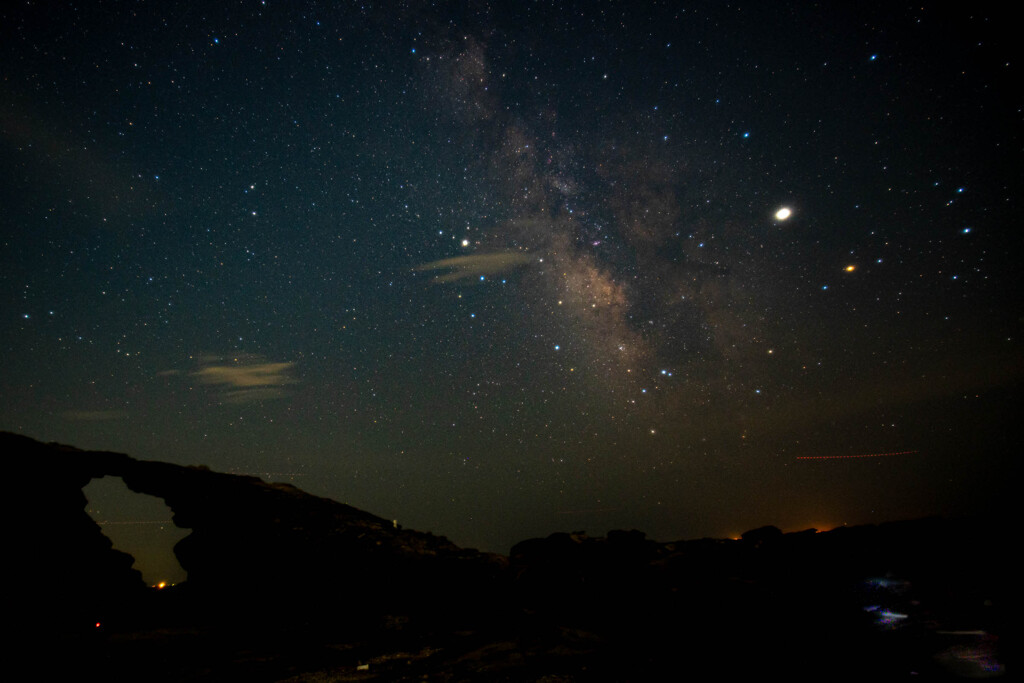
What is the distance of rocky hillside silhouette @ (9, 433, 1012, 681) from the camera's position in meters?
5.45

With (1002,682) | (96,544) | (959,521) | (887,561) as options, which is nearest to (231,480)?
(96,544)

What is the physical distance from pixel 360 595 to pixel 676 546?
9.33 m

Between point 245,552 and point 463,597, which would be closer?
point 463,597

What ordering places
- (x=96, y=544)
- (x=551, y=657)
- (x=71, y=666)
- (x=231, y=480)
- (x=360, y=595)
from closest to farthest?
(x=71, y=666), (x=551, y=657), (x=360, y=595), (x=96, y=544), (x=231, y=480)

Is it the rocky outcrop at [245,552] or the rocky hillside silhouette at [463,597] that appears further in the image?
the rocky outcrop at [245,552]

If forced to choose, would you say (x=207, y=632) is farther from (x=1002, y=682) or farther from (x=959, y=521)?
(x=959, y=521)

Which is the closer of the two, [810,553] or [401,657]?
[401,657]

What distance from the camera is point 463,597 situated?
9.61 meters

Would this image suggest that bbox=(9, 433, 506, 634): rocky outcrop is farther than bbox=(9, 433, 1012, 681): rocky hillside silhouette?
Yes

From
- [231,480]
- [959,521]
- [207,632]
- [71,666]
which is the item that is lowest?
[207,632]

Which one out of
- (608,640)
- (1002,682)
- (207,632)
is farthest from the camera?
(207,632)

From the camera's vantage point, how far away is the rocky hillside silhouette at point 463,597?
5449 mm

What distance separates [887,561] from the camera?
8.85 metres

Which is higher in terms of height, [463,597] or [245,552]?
[245,552]
